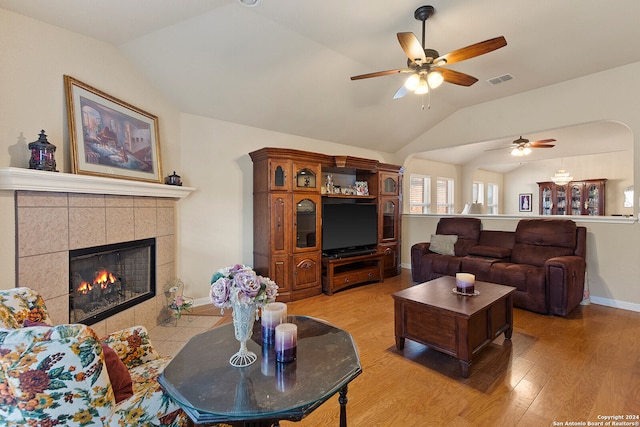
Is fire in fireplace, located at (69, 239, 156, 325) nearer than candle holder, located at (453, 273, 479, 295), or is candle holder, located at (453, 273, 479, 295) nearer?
fire in fireplace, located at (69, 239, 156, 325)

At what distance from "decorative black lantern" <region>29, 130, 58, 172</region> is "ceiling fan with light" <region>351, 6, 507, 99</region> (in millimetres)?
2664

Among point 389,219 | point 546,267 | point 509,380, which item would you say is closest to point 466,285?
point 509,380

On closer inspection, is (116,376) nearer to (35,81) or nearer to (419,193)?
(35,81)

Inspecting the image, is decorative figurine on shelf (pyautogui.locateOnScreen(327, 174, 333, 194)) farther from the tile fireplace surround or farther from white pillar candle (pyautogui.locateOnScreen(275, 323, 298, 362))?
white pillar candle (pyautogui.locateOnScreen(275, 323, 298, 362))

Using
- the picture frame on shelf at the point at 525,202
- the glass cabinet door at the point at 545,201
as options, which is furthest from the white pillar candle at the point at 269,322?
the picture frame on shelf at the point at 525,202

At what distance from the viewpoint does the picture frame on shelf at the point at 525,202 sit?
9.11m

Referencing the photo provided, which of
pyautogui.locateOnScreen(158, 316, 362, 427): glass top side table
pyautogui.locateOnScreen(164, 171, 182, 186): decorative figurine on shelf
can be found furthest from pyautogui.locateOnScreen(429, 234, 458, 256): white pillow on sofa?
pyautogui.locateOnScreen(164, 171, 182, 186): decorative figurine on shelf

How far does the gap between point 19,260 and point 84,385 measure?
64.8 inches

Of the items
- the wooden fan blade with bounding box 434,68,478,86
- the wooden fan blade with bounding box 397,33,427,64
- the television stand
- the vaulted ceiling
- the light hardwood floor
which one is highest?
the vaulted ceiling

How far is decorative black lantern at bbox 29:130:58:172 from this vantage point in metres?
1.97

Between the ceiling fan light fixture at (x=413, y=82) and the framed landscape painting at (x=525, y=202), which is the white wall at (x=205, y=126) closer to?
the ceiling fan light fixture at (x=413, y=82)

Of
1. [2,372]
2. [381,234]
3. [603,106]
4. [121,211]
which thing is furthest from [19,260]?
[603,106]

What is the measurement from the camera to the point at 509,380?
2143 millimetres

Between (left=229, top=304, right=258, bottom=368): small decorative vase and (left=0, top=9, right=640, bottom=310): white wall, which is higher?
(left=0, top=9, right=640, bottom=310): white wall
